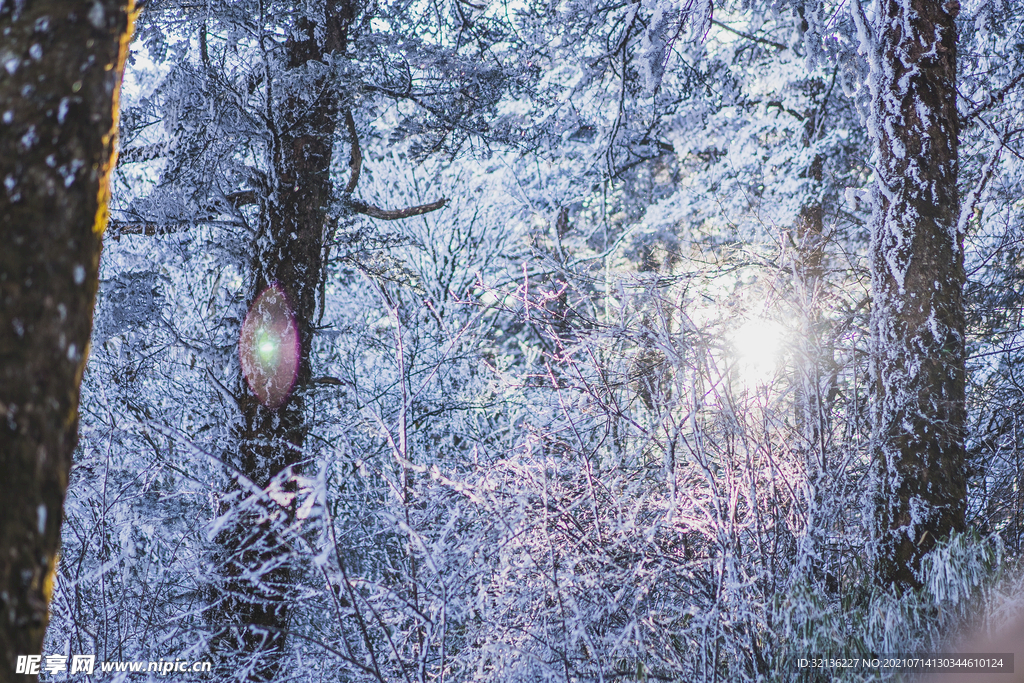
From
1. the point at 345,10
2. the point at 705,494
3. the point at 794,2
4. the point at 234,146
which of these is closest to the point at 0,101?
the point at 705,494

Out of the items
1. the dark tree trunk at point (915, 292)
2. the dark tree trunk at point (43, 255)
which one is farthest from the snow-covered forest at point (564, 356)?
the dark tree trunk at point (43, 255)

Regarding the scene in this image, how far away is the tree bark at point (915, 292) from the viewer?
4.18 m

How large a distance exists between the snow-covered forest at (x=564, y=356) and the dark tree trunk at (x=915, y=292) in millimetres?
20

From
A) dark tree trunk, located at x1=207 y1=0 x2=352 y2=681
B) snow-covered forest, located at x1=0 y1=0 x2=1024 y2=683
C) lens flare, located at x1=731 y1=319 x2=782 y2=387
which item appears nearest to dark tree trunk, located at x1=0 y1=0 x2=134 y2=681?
snow-covered forest, located at x1=0 y1=0 x2=1024 y2=683

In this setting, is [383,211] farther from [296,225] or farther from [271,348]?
[271,348]

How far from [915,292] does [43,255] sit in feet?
15.1

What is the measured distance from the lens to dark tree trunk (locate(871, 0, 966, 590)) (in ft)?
13.7

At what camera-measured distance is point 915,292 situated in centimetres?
441

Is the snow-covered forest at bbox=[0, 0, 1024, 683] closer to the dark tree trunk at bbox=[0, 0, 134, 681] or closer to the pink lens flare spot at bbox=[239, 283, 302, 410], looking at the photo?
the pink lens flare spot at bbox=[239, 283, 302, 410]

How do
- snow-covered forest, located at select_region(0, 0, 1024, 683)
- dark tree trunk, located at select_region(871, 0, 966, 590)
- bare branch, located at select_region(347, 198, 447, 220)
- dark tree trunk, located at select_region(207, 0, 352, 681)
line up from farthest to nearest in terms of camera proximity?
bare branch, located at select_region(347, 198, 447, 220), dark tree trunk, located at select_region(207, 0, 352, 681), dark tree trunk, located at select_region(871, 0, 966, 590), snow-covered forest, located at select_region(0, 0, 1024, 683)

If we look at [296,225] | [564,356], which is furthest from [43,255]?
[296,225]

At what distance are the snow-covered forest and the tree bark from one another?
2cm

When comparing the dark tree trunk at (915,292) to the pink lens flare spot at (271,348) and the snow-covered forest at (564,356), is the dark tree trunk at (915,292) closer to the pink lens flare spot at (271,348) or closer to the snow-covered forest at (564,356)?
the snow-covered forest at (564,356)

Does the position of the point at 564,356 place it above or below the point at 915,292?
below
